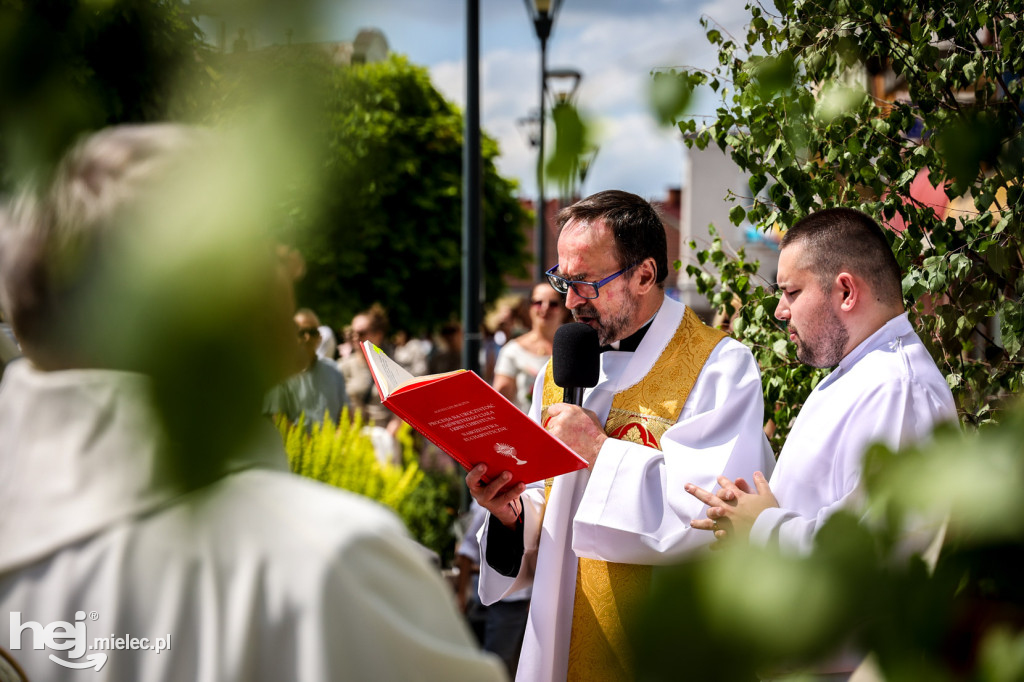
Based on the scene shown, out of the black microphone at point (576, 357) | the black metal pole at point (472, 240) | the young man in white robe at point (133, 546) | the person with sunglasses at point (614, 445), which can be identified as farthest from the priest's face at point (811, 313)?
the black metal pole at point (472, 240)

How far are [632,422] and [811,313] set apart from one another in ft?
2.12

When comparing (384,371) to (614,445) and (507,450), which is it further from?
(614,445)

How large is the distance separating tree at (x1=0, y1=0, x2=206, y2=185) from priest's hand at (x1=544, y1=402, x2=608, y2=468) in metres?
2.16

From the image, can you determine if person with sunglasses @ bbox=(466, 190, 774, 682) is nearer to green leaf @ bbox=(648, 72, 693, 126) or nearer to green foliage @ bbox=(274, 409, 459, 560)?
green foliage @ bbox=(274, 409, 459, 560)

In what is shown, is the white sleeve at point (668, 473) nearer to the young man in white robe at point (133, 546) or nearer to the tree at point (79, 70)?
the young man in white robe at point (133, 546)

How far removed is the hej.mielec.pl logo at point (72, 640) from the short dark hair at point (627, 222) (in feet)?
7.17

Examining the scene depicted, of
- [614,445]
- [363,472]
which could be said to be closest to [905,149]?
[614,445]

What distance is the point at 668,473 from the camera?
2.58 metres

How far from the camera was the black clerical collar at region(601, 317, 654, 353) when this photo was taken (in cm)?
301

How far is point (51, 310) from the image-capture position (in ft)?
2.55

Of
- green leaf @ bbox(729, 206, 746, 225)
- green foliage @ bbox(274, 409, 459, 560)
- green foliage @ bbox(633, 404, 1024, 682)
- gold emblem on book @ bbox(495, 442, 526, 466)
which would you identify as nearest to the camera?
green foliage @ bbox(633, 404, 1024, 682)

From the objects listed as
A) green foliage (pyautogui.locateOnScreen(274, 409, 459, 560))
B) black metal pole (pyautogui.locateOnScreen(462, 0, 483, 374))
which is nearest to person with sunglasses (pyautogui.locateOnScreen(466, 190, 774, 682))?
green foliage (pyautogui.locateOnScreen(274, 409, 459, 560))

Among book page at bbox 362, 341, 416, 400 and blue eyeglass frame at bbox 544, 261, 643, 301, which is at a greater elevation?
blue eyeglass frame at bbox 544, 261, 643, 301

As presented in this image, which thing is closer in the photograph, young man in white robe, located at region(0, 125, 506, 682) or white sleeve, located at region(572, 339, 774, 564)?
young man in white robe, located at region(0, 125, 506, 682)
